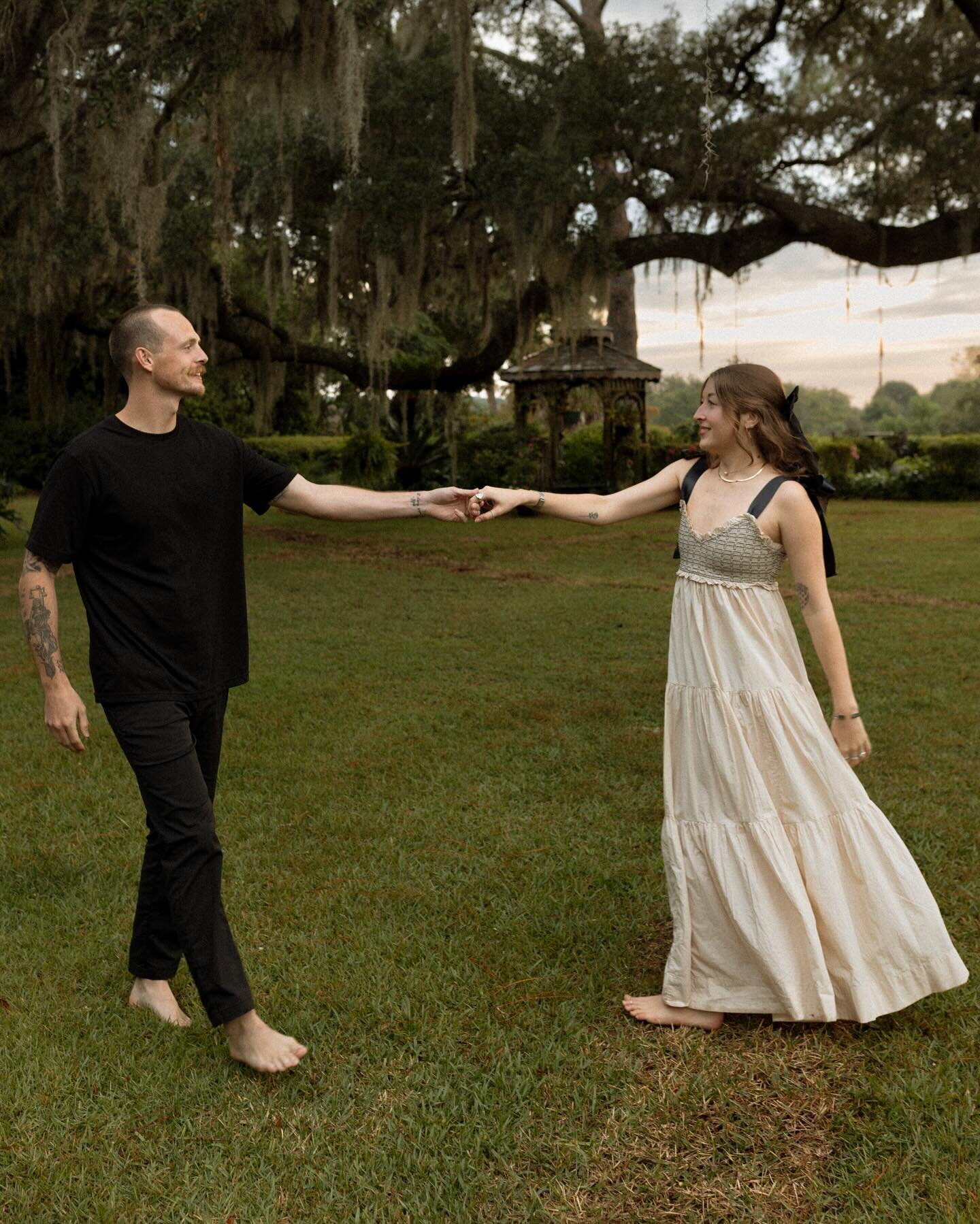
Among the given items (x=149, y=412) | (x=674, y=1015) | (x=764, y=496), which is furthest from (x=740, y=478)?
(x=149, y=412)

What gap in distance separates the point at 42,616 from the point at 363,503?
3.14ft

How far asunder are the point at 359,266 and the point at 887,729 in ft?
33.1

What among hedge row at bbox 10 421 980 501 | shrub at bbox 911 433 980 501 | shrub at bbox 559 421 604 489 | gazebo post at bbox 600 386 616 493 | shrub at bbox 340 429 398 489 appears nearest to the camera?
shrub at bbox 340 429 398 489

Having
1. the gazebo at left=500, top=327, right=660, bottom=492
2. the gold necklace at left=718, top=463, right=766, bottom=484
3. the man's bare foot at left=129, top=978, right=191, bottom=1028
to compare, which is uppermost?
the gazebo at left=500, top=327, right=660, bottom=492

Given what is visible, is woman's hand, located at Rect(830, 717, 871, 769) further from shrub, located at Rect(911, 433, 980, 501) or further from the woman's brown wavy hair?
shrub, located at Rect(911, 433, 980, 501)

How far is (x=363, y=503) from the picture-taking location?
3.34m

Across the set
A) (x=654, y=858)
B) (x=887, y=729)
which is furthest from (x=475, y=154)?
(x=654, y=858)

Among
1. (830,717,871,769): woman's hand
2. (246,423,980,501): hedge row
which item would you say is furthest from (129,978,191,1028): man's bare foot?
(246,423,980,501): hedge row

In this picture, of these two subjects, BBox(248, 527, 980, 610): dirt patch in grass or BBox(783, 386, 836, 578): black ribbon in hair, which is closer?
BBox(783, 386, 836, 578): black ribbon in hair

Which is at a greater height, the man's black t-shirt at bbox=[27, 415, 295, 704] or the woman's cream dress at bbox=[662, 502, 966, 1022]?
the man's black t-shirt at bbox=[27, 415, 295, 704]

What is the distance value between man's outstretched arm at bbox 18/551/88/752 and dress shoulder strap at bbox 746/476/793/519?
5.79 feet

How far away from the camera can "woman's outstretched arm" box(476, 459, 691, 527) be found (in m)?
3.26

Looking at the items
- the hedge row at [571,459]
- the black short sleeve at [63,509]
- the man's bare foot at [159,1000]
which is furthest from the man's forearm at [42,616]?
the hedge row at [571,459]

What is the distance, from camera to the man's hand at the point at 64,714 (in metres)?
2.79
